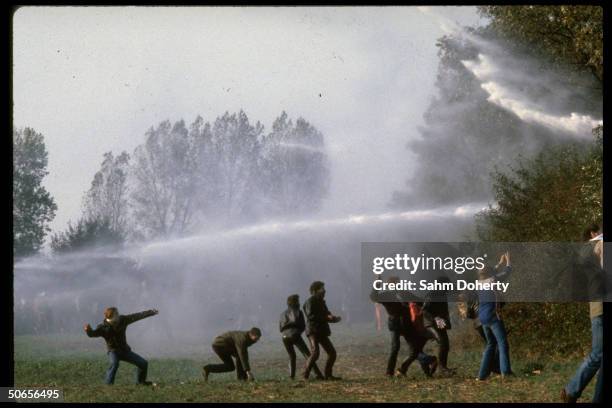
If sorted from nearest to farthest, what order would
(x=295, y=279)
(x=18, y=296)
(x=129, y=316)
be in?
(x=129, y=316) → (x=18, y=296) → (x=295, y=279)

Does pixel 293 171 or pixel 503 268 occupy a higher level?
pixel 293 171

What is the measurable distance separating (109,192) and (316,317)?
4855 mm

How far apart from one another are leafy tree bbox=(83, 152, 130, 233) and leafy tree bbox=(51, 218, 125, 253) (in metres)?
0.12

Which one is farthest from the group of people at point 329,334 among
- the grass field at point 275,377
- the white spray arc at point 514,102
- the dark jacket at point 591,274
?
the white spray arc at point 514,102

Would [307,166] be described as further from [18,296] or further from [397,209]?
[18,296]

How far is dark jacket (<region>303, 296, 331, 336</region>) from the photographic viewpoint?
1786cm

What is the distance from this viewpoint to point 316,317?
17.9 meters

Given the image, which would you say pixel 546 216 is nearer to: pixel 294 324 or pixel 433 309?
pixel 433 309

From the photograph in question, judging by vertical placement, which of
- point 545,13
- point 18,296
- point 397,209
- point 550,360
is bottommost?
point 550,360

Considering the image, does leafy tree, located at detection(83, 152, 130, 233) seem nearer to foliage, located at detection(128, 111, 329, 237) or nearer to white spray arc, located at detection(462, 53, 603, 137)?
foliage, located at detection(128, 111, 329, 237)

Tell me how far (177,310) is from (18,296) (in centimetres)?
352

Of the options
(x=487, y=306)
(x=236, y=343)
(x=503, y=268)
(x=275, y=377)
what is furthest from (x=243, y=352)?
(x=503, y=268)

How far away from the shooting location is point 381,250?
731 inches

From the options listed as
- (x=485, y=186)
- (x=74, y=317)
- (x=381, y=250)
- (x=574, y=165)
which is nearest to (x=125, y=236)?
(x=74, y=317)
